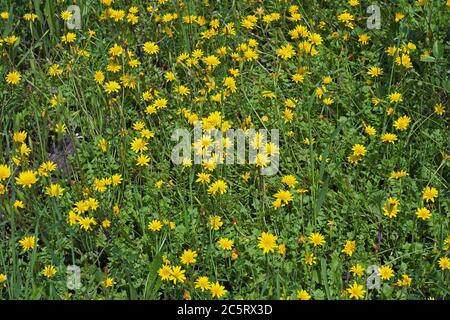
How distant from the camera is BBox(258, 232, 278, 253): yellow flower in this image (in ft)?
9.06

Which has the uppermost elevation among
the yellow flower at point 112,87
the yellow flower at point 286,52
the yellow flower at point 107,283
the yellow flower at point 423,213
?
the yellow flower at point 286,52

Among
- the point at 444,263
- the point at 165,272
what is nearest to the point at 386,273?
the point at 444,263

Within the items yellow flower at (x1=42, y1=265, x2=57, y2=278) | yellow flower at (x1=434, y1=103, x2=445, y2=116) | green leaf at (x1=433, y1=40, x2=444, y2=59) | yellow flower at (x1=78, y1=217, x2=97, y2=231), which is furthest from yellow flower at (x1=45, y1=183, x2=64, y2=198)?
green leaf at (x1=433, y1=40, x2=444, y2=59)

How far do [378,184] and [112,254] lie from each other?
1260 millimetres

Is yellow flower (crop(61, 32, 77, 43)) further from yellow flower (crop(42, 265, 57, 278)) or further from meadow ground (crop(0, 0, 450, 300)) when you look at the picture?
yellow flower (crop(42, 265, 57, 278))

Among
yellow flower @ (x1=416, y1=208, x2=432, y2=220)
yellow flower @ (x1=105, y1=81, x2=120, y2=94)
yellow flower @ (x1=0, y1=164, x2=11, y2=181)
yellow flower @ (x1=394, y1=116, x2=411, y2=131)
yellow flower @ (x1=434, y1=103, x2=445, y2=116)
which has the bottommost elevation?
yellow flower @ (x1=416, y1=208, x2=432, y2=220)

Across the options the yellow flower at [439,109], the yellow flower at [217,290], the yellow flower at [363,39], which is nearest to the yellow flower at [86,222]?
the yellow flower at [217,290]

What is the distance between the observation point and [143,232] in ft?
9.64

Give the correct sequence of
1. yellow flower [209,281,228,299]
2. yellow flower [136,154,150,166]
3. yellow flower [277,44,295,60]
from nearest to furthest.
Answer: yellow flower [209,281,228,299], yellow flower [136,154,150,166], yellow flower [277,44,295,60]

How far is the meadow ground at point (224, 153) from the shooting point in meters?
2.79

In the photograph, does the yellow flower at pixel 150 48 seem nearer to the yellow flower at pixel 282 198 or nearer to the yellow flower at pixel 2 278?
the yellow flower at pixel 282 198

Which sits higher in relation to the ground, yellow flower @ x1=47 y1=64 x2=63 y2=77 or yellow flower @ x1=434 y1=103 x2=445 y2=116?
yellow flower @ x1=47 y1=64 x2=63 y2=77

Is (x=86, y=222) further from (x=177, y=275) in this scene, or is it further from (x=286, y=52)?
(x=286, y=52)
